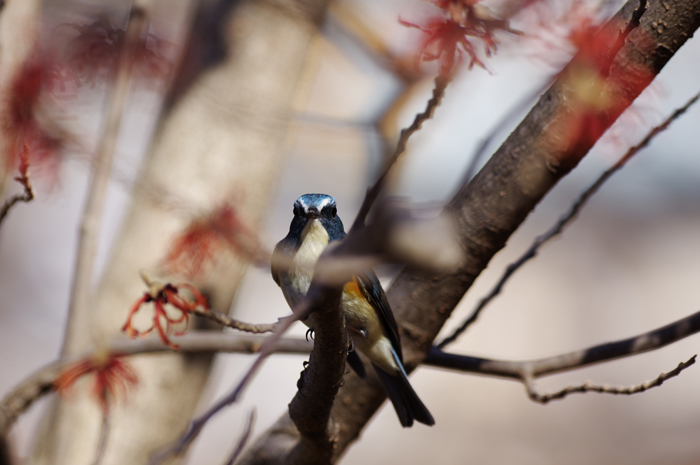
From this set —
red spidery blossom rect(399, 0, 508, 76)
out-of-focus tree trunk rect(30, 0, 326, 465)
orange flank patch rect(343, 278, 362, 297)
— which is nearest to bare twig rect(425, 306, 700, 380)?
orange flank patch rect(343, 278, 362, 297)

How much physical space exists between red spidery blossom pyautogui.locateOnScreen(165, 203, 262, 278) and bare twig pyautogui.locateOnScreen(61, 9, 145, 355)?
623 millimetres

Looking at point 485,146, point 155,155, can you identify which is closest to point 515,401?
point 155,155

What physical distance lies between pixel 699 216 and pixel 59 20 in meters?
7.35

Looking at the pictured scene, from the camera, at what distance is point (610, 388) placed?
149 cm

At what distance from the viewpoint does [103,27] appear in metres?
2.24

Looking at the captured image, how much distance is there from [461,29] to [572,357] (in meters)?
0.92

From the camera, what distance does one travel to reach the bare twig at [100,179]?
171 centimetres

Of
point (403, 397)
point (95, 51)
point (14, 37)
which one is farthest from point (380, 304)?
point (95, 51)

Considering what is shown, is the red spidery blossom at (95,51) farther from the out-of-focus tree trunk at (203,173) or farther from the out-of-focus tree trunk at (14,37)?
the out-of-focus tree trunk at (203,173)

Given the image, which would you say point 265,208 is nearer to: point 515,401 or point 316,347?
point 316,347

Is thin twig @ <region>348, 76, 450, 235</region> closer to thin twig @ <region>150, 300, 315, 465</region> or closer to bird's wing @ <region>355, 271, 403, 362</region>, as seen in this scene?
thin twig @ <region>150, 300, 315, 465</region>

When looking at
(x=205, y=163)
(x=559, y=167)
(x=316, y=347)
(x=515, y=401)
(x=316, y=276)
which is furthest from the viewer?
(x=515, y=401)

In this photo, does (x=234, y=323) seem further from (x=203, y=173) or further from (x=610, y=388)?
(x=203, y=173)

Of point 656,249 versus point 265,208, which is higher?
point 656,249
